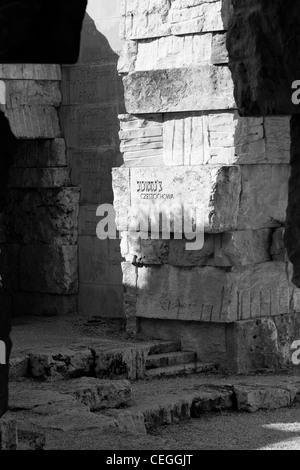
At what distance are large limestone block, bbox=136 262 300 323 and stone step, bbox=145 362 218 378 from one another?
0.43 metres

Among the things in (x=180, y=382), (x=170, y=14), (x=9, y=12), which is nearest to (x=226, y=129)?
(x=170, y=14)

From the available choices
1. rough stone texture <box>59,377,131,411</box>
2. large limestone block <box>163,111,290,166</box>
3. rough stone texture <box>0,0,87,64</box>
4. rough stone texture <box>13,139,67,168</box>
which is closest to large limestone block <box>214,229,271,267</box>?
large limestone block <box>163,111,290,166</box>

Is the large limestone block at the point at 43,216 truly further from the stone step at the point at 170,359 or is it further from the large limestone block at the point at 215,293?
the stone step at the point at 170,359

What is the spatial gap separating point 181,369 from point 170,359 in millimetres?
178

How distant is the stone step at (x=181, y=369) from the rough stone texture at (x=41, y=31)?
6276mm

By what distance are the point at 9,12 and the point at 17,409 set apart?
4.55m

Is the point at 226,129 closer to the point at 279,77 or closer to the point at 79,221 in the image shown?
the point at 79,221

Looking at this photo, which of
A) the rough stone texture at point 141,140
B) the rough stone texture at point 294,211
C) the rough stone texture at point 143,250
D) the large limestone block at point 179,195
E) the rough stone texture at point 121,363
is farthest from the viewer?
the rough stone texture at point 141,140

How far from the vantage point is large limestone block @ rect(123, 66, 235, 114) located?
10523mm

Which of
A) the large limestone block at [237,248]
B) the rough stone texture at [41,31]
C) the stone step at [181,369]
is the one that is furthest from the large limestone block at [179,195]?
the rough stone texture at [41,31]

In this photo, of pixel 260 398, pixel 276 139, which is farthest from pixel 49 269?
pixel 260 398

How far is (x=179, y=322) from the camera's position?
11016 millimetres

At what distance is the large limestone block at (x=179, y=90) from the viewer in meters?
10.5

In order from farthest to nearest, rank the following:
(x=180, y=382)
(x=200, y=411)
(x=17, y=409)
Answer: (x=180, y=382) → (x=200, y=411) → (x=17, y=409)
